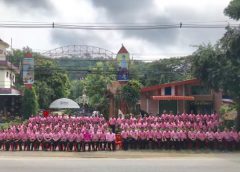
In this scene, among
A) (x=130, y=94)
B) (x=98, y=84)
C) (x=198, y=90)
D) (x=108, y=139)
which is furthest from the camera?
(x=98, y=84)

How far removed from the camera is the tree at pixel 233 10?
1083 inches

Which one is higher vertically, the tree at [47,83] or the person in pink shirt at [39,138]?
the tree at [47,83]

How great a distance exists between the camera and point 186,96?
41.1 meters

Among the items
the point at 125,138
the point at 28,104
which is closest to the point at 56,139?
the point at 125,138

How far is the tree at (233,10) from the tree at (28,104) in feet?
78.2

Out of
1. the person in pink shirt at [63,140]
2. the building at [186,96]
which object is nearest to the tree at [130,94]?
the building at [186,96]

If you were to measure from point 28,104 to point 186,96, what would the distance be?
50.7 ft

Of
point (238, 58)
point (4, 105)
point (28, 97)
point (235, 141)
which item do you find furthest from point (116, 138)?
point (4, 105)

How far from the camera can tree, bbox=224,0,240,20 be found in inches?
1083

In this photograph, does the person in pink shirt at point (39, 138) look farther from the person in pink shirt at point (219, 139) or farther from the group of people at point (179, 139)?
the person in pink shirt at point (219, 139)

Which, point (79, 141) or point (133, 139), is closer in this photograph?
point (79, 141)

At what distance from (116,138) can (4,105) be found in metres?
27.5

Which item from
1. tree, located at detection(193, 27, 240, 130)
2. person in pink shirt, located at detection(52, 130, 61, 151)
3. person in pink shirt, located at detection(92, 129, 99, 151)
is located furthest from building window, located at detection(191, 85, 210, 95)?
person in pink shirt, located at detection(52, 130, 61, 151)

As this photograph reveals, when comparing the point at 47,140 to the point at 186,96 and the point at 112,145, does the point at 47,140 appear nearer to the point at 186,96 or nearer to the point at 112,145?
the point at 112,145
